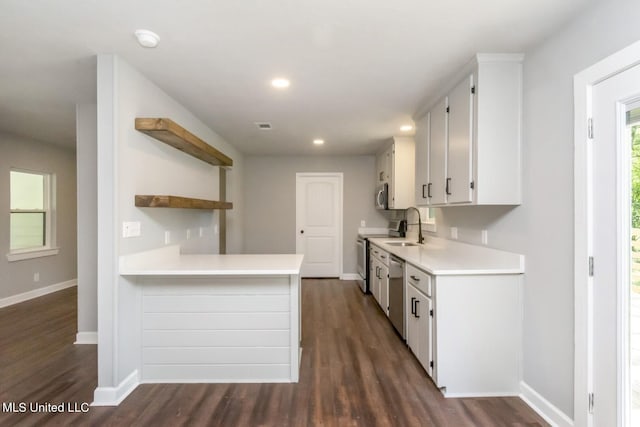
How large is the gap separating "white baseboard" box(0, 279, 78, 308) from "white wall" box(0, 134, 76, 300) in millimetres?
40

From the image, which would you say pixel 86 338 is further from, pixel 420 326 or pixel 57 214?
pixel 420 326

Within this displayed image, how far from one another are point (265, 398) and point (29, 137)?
5013mm

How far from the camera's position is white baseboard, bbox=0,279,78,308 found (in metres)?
4.16

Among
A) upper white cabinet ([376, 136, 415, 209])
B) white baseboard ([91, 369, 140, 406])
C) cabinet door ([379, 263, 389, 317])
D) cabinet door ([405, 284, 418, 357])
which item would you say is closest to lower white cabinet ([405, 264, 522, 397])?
cabinet door ([405, 284, 418, 357])

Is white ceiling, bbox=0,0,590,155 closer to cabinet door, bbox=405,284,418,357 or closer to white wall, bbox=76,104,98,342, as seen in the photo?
white wall, bbox=76,104,98,342

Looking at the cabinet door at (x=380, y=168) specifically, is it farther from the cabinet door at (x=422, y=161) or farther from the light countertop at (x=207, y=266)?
the light countertop at (x=207, y=266)

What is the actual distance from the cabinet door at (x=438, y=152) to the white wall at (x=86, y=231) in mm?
3206

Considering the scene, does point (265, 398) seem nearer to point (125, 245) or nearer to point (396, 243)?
point (125, 245)

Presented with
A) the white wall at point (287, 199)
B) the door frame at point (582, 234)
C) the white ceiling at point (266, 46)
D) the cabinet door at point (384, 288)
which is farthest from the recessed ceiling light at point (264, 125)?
the door frame at point (582, 234)

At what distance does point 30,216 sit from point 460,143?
230 inches

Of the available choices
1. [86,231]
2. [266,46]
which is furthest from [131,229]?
[266,46]

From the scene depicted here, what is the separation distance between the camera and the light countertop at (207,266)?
214 centimetres

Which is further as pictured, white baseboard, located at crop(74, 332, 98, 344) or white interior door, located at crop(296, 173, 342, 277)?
white interior door, located at crop(296, 173, 342, 277)

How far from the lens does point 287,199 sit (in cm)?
593
